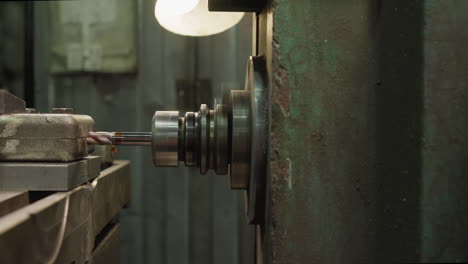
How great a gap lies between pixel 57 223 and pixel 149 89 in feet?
3.66

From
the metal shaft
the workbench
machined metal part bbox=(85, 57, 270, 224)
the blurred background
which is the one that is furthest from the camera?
the blurred background

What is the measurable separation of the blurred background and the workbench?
2.02ft

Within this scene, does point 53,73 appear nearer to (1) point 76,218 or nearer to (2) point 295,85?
(1) point 76,218

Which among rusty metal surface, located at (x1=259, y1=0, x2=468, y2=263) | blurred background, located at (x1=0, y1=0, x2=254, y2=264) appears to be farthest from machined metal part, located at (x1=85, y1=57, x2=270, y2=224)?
blurred background, located at (x1=0, y1=0, x2=254, y2=264)

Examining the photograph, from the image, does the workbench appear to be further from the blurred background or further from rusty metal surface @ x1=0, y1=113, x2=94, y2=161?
the blurred background

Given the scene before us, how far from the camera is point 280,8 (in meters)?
0.67

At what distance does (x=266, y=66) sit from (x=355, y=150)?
0.27 meters

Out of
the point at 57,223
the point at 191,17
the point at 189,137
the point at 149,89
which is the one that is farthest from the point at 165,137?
the point at 149,89

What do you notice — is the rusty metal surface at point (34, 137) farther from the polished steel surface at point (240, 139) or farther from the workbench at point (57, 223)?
the polished steel surface at point (240, 139)

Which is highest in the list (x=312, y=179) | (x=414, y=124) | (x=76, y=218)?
(x=414, y=124)

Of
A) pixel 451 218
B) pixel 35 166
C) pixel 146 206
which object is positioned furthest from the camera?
pixel 146 206

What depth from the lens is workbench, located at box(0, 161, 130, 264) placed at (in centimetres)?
54

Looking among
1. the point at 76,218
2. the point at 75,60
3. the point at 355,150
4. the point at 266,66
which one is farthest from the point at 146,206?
the point at 355,150

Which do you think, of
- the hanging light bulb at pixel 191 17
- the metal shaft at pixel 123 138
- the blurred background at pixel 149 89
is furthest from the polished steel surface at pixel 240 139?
the blurred background at pixel 149 89
